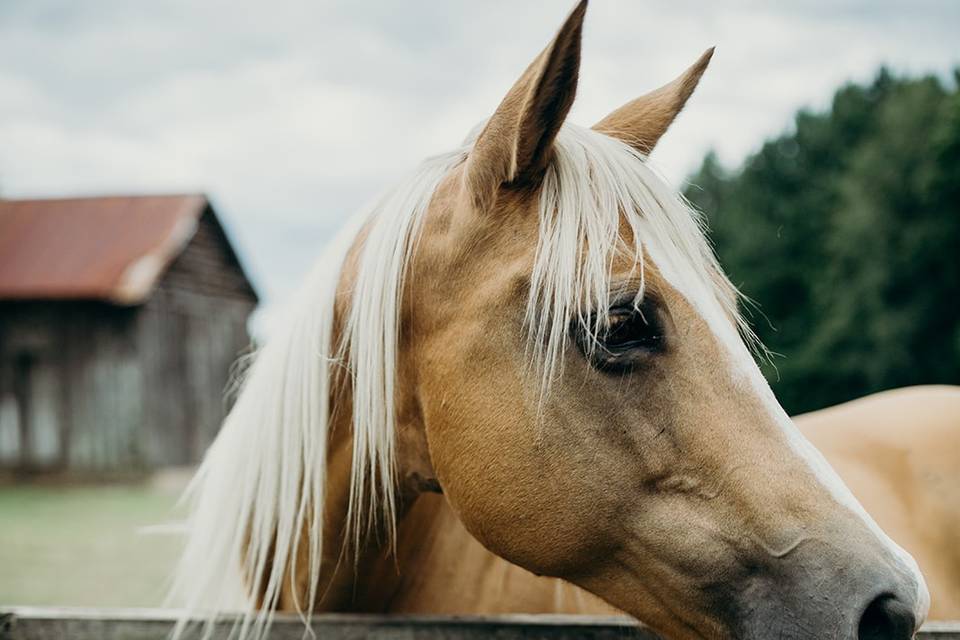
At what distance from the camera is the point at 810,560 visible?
1.29 metres

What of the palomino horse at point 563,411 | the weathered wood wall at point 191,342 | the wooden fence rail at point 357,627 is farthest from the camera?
the weathered wood wall at point 191,342

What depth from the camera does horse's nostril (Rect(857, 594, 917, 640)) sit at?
1.23 meters

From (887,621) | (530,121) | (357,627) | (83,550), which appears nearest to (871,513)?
(887,621)

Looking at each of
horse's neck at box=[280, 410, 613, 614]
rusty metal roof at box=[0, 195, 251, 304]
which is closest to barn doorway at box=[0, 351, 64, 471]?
rusty metal roof at box=[0, 195, 251, 304]

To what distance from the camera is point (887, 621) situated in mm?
1248

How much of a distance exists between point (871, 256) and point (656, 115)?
24.2 m

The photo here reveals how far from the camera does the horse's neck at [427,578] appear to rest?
1.88 m

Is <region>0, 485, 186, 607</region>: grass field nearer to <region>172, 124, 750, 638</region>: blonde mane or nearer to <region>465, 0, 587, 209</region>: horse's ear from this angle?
<region>172, 124, 750, 638</region>: blonde mane

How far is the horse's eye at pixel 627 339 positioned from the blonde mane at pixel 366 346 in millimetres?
26

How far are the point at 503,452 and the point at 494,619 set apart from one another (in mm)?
485

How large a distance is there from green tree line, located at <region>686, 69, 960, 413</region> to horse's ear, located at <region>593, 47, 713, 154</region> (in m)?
18.0

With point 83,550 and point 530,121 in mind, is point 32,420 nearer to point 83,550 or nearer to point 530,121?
point 83,550

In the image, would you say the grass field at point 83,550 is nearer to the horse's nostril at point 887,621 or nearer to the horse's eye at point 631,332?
the horse's eye at point 631,332

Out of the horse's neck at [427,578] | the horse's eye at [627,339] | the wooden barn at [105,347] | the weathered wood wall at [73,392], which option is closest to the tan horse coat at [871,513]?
the horse's neck at [427,578]
